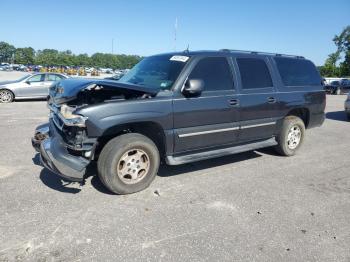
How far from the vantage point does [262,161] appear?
6.18 meters

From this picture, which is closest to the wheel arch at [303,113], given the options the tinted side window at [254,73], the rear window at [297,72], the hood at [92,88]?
the rear window at [297,72]

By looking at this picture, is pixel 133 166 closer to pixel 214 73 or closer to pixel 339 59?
pixel 214 73

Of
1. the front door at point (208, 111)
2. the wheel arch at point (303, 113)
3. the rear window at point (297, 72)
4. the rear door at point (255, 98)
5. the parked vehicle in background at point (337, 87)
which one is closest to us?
the front door at point (208, 111)

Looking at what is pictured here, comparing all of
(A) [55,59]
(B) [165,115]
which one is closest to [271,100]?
(B) [165,115]

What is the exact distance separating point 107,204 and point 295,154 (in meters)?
4.30

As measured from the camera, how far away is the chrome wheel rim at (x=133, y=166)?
431cm

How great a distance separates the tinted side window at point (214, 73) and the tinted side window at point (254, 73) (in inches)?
12.8

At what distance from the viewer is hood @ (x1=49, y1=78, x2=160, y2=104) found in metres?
4.21

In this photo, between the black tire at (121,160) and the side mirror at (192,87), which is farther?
the side mirror at (192,87)

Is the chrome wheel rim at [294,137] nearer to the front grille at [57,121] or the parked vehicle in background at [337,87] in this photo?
the front grille at [57,121]

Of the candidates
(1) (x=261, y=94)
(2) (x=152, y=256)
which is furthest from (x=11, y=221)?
(1) (x=261, y=94)

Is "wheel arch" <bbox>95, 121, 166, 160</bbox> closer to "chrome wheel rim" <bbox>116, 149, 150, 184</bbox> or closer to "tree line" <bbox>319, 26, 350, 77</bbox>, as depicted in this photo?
"chrome wheel rim" <bbox>116, 149, 150, 184</bbox>

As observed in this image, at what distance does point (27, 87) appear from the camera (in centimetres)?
1455

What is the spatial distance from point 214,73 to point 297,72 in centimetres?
243
